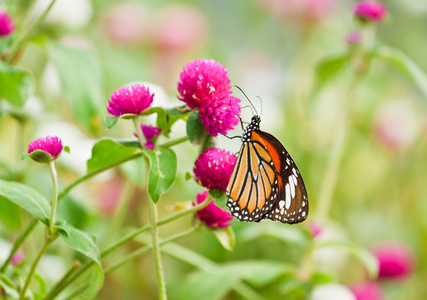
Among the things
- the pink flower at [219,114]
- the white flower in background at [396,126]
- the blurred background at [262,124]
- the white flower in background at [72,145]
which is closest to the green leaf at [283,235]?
the blurred background at [262,124]

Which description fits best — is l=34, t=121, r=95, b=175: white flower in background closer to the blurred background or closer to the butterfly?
the blurred background

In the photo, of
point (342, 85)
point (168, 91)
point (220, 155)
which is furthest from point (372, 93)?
point (220, 155)

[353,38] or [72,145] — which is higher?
[353,38]

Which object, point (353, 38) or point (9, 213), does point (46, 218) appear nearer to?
point (9, 213)

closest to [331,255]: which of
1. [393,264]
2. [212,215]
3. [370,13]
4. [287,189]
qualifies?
[393,264]

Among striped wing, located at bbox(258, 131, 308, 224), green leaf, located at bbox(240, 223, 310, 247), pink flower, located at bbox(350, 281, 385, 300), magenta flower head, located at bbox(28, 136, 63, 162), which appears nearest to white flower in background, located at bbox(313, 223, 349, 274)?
pink flower, located at bbox(350, 281, 385, 300)
